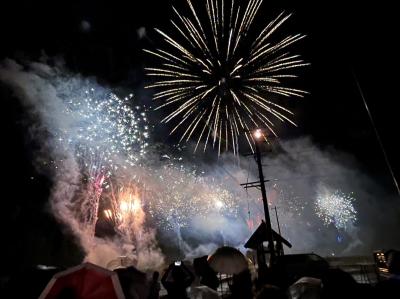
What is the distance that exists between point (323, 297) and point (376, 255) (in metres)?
12.9

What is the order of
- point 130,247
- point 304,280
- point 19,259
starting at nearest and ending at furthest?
point 304,280, point 19,259, point 130,247

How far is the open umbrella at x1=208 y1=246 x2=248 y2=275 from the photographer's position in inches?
318

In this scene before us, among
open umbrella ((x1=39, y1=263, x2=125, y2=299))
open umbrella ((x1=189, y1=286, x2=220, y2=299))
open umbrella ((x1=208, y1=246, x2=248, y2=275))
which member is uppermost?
open umbrella ((x1=208, y1=246, x2=248, y2=275))

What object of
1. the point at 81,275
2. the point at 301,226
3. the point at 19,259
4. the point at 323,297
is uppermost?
the point at 301,226

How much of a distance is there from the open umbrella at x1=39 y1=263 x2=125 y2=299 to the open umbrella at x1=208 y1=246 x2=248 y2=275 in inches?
207

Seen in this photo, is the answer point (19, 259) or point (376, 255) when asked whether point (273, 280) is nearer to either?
point (376, 255)

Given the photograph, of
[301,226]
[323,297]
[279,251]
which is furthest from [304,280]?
[301,226]

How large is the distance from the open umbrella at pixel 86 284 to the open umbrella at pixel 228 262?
5250mm

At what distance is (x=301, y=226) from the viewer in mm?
106750

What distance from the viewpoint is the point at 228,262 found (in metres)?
8.17

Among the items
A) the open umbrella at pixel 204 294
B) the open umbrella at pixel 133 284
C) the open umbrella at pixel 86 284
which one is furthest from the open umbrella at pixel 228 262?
the open umbrella at pixel 86 284

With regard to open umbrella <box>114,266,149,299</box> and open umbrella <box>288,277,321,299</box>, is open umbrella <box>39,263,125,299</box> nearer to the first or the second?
open umbrella <box>114,266,149,299</box>

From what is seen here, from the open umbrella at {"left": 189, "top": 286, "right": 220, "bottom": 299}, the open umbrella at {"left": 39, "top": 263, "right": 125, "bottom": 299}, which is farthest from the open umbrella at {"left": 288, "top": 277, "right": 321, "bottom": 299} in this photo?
the open umbrella at {"left": 39, "top": 263, "right": 125, "bottom": 299}

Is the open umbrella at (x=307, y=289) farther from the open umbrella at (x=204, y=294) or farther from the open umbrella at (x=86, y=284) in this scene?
the open umbrella at (x=86, y=284)
